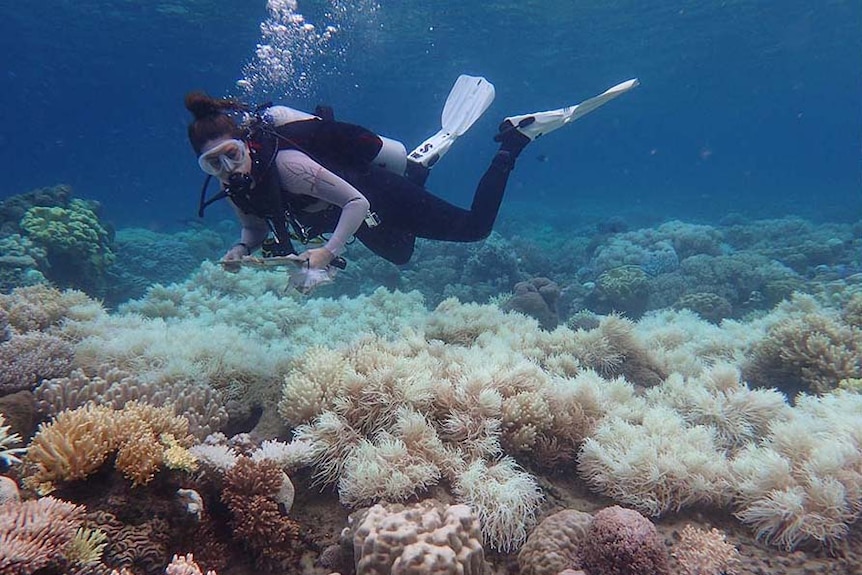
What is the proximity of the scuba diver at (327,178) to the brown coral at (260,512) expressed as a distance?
148cm

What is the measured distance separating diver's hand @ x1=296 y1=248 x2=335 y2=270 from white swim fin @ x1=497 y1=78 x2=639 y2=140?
3.73 m

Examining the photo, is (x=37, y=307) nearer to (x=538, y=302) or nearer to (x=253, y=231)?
(x=253, y=231)

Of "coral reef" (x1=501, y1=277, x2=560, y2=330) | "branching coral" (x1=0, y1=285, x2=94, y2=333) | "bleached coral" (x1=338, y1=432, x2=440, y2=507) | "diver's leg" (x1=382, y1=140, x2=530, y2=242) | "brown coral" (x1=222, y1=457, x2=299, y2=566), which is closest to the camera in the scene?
"brown coral" (x1=222, y1=457, x2=299, y2=566)

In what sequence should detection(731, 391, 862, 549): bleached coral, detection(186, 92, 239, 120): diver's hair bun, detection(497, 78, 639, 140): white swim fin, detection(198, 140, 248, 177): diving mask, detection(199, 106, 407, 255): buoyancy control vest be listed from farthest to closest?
detection(497, 78, 639, 140): white swim fin
detection(199, 106, 407, 255): buoyancy control vest
detection(186, 92, 239, 120): diver's hair bun
detection(198, 140, 248, 177): diving mask
detection(731, 391, 862, 549): bleached coral

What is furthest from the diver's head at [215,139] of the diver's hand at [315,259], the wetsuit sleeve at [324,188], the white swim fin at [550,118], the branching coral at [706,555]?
the branching coral at [706,555]

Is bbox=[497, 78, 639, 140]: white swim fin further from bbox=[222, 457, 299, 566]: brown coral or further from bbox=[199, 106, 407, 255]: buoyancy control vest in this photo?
bbox=[222, 457, 299, 566]: brown coral

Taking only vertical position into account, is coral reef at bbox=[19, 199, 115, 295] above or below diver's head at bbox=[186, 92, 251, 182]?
above

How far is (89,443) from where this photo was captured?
8.41 feet

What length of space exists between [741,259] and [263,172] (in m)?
14.6

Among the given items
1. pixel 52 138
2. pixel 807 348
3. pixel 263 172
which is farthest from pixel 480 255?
pixel 52 138

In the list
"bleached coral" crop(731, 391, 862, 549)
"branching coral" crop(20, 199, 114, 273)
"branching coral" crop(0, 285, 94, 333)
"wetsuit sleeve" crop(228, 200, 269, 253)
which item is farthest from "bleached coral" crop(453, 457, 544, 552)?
"branching coral" crop(20, 199, 114, 273)

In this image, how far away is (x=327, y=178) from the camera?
4.28m

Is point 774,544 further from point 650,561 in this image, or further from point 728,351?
point 728,351

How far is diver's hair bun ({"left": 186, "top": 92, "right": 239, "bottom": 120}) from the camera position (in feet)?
13.1
